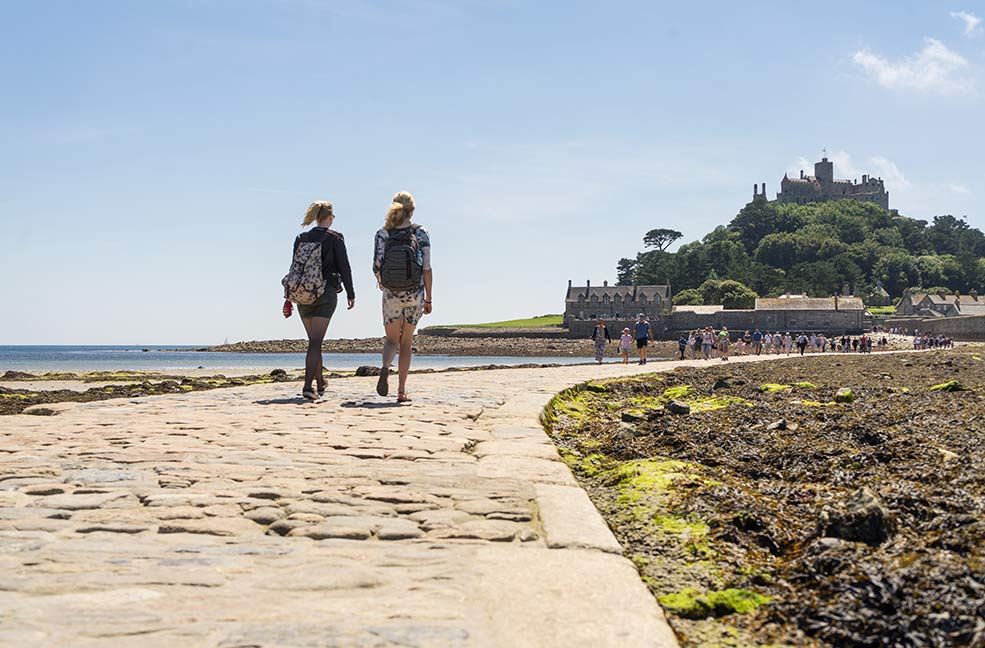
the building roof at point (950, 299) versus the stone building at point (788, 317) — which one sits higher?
the building roof at point (950, 299)

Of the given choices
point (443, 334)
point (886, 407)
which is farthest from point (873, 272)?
point (886, 407)

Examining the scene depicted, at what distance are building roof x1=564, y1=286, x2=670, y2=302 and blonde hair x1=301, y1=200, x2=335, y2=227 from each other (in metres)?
108

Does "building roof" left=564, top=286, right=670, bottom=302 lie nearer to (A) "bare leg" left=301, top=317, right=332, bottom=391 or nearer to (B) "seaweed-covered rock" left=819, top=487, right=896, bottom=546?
(A) "bare leg" left=301, top=317, right=332, bottom=391

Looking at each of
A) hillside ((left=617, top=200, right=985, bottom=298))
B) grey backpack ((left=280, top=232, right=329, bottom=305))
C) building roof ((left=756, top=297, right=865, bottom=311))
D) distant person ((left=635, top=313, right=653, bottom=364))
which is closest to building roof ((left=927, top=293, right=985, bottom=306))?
hillside ((left=617, top=200, right=985, bottom=298))

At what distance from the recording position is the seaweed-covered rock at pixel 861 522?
10.5ft

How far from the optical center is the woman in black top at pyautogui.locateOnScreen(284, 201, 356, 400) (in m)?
9.09

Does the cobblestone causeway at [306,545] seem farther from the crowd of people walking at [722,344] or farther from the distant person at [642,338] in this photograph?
the crowd of people walking at [722,344]

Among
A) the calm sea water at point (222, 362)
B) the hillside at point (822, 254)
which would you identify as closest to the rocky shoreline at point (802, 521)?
the calm sea water at point (222, 362)

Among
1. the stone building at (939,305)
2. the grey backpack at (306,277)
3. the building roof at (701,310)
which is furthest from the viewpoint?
the stone building at (939,305)

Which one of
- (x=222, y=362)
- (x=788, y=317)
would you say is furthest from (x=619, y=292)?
(x=222, y=362)

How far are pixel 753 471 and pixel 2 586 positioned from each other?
155 inches

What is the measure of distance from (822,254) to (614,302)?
5647 cm

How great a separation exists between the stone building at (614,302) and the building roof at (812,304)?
13.3m

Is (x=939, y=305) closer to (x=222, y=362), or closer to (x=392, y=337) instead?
(x=222, y=362)
